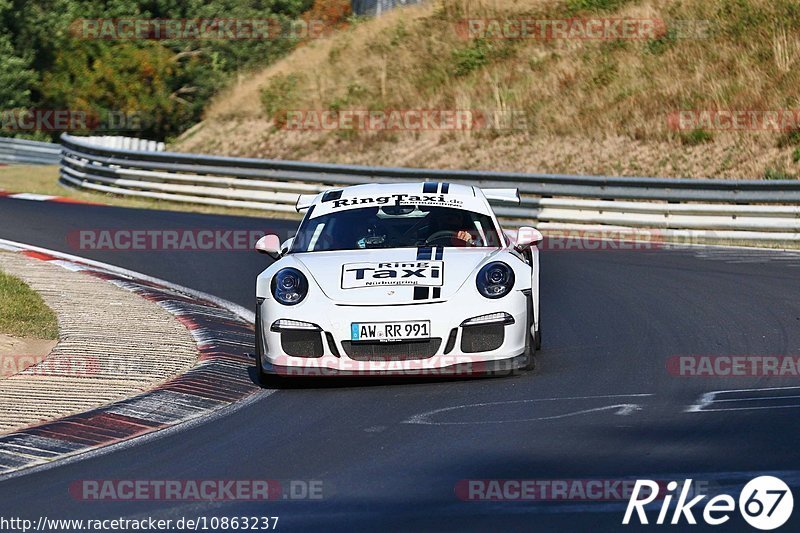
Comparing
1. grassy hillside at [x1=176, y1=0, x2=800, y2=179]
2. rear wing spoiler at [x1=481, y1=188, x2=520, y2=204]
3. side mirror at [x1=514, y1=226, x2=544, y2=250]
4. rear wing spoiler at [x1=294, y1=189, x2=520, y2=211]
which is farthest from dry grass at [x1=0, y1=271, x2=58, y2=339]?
grassy hillside at [x1=176, y1=0, x2=800, y2=179]

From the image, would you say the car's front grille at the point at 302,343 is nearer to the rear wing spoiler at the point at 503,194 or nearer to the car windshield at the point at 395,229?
the car windshield at the point at 395,229

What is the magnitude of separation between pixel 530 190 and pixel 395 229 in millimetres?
10592

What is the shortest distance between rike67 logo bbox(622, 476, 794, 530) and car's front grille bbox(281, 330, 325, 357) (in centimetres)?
331

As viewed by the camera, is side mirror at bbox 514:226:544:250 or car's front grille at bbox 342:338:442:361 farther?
side mirror at bbox 514:226:544:250

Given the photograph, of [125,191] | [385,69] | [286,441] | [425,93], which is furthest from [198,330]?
[385,69]

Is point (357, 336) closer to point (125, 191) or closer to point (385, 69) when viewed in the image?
point (125, 191)

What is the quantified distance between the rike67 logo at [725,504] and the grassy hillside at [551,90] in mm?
17097

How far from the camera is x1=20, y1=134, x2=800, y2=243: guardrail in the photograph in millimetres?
17984

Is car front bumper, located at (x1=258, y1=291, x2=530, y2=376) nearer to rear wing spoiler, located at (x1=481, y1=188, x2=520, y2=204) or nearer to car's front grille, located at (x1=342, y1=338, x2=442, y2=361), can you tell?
car's front grille, located at (x1=342, y1=338, x2=442, y2=361)

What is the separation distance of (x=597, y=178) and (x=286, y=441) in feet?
43.0

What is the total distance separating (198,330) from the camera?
1140 cm

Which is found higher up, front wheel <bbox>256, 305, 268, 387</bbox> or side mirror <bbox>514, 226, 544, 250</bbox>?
side mirror <bbox>514, 226, 544, 250</bbox>

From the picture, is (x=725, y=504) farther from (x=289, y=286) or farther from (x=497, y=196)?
(x=497, y=196)

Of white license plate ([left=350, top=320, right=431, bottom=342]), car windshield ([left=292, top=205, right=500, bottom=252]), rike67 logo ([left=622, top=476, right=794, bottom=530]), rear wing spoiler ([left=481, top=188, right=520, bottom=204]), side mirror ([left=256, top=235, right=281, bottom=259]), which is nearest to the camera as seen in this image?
rike67 logo ([left=622, top=476, right=794, bottom=530])
